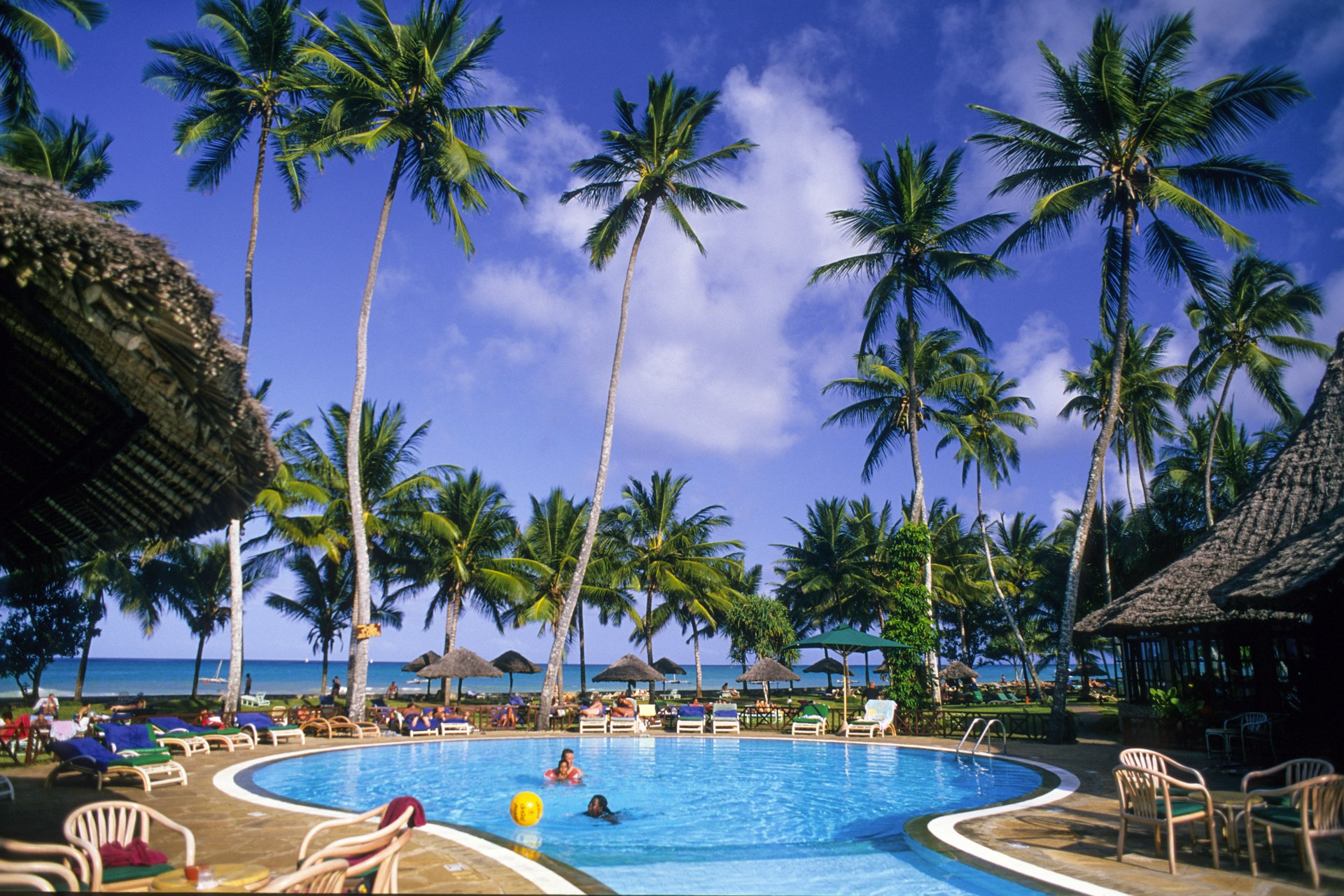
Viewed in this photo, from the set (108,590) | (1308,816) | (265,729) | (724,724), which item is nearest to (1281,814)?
(1308,816)

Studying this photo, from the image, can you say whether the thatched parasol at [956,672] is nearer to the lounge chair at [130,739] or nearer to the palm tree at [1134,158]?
the palm tree at [1134,158]

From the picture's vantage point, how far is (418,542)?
91.2 feet

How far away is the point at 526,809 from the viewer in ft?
31.0

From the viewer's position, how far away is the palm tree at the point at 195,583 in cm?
3055

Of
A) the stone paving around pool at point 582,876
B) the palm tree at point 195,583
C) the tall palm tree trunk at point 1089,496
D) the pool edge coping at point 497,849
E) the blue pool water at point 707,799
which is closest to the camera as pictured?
the pool edge coping at point 497,849

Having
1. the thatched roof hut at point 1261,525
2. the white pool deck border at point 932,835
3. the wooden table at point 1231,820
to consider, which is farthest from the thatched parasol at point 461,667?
the wooden table at point 1231,820

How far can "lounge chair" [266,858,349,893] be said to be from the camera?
11.5 feet

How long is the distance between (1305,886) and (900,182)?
2099cm

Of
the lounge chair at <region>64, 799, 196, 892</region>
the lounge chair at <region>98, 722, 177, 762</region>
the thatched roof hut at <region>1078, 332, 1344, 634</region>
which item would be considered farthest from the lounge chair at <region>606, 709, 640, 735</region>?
the lounge chair at <region>64, 799, 196, 892</region>

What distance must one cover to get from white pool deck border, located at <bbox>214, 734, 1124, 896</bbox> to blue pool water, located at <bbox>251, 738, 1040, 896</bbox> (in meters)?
0.29

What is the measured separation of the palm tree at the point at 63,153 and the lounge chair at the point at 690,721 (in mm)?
17576

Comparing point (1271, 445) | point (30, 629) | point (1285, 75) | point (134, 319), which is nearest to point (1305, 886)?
point (134, 319)

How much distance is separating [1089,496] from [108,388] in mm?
18610

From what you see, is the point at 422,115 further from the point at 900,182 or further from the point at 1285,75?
the point at 1285,75
